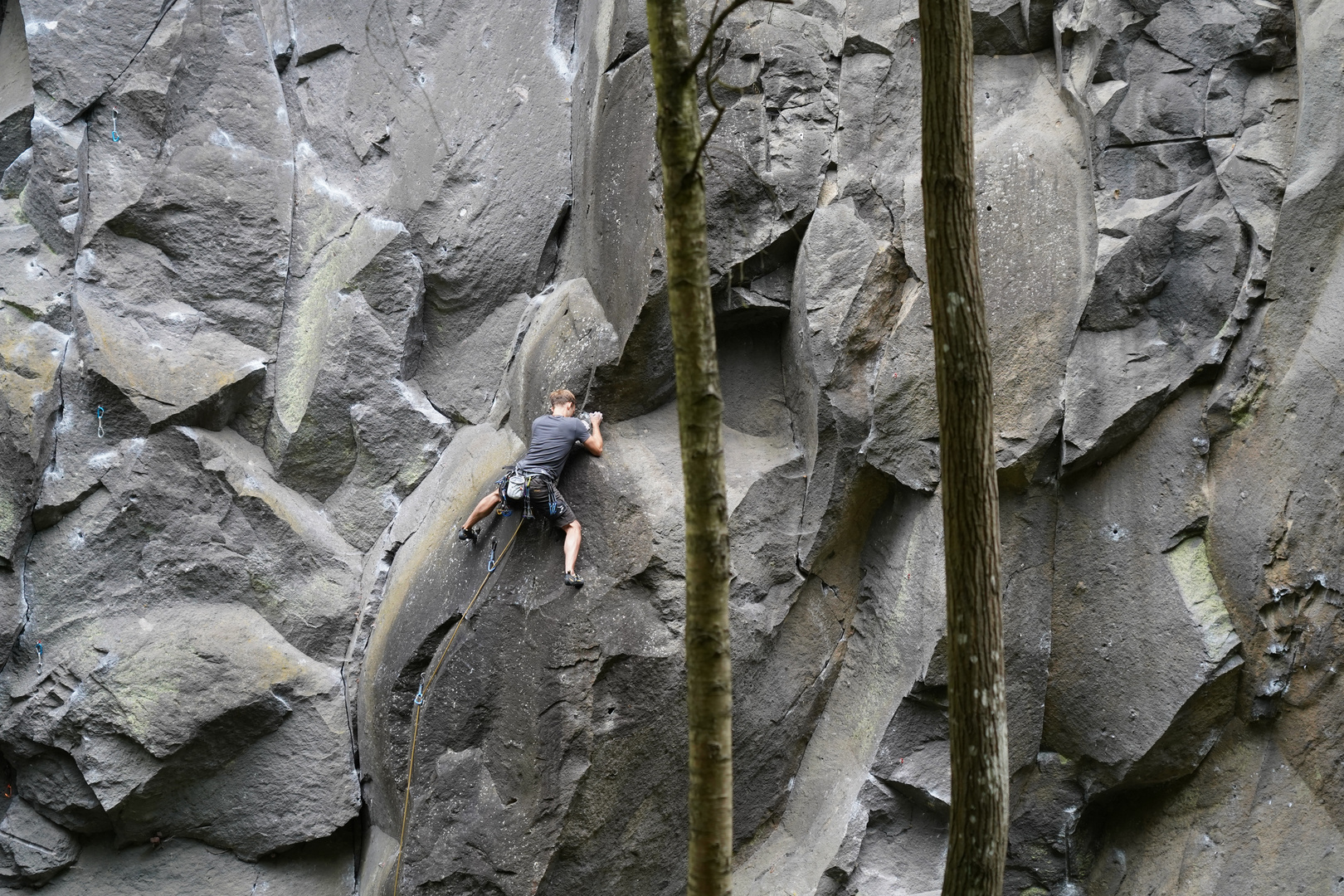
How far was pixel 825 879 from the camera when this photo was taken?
21.9ft

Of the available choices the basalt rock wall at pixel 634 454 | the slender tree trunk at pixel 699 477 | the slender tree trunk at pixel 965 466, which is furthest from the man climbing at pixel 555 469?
the slender tree trunk at pixel 965 466

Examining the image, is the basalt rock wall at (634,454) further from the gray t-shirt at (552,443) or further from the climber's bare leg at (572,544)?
the gray t-shirt at (552,443)

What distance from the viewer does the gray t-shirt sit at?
692 centimetres

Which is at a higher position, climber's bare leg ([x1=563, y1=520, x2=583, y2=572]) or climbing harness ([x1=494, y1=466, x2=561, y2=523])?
climbing harness ([x1=494, y1=466, x2=561, y2=523])

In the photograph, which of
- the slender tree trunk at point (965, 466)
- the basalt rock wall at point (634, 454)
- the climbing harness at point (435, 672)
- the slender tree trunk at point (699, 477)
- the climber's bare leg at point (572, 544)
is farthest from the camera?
the climbing harness at point (435, 672)

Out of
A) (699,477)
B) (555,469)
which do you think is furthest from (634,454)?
(699,477)

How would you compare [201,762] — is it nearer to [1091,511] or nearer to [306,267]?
Answer: [306,267]

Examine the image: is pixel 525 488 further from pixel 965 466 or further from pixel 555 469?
pixel 965 466

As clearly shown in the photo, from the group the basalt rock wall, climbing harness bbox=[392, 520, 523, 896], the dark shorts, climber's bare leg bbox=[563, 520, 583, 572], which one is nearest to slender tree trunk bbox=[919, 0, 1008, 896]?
the basalt rock wall

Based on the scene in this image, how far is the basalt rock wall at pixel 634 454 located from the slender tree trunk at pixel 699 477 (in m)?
2.61

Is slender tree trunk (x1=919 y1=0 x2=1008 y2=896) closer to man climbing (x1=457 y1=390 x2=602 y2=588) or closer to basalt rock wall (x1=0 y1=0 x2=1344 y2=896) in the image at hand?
basalt rock wall (x1=0 y1=0 x2=1344 y2=896)

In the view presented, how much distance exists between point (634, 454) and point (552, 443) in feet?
2.12

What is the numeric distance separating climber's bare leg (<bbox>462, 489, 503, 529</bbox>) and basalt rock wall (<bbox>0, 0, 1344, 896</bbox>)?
184mm

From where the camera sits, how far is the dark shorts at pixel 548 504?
689cm
